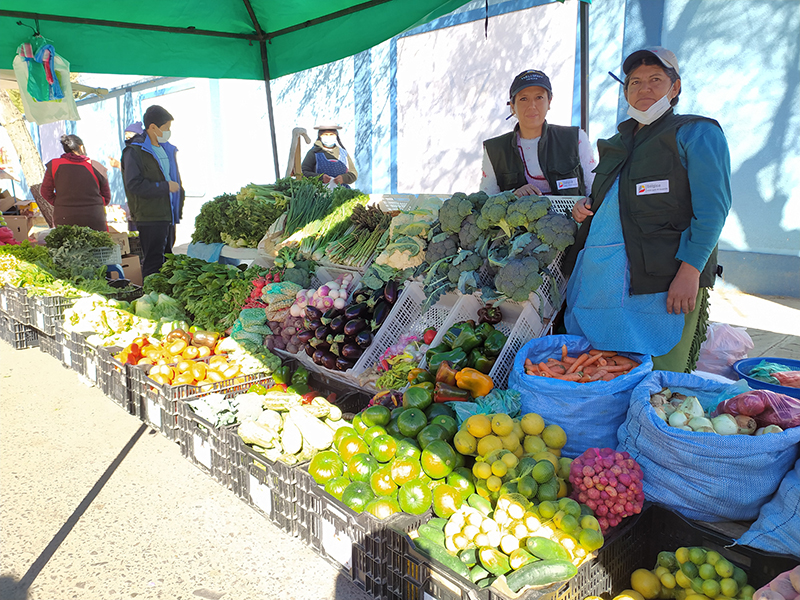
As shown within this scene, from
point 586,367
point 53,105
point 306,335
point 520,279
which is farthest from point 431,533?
point 53,105

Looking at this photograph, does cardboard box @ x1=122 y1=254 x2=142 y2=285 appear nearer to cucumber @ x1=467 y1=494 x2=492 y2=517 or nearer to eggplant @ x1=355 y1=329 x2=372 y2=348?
eggplant @ x1=355 y1=329 x2=372 y2=348

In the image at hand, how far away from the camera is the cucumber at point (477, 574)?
1.98 meters

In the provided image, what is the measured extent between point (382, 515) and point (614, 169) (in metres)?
1.91

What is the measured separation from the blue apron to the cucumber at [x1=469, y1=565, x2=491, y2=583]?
132 centimetres

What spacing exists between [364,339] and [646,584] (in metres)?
2.18

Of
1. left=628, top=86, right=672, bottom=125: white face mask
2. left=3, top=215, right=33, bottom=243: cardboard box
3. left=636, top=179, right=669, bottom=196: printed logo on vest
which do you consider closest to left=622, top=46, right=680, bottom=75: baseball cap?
left=628, top=86, right=672, bottom=125: white face mask

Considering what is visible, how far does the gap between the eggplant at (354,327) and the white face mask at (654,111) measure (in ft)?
6.65

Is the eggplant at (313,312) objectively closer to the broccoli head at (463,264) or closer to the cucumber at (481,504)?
the broccoli head at (463,264)

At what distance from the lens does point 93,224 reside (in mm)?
7270

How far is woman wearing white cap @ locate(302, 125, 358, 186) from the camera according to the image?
7.11 metres

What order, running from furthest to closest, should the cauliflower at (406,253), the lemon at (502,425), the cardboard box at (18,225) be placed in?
1. the cardboard box at (18,225)
2. the cauliflower at (406,253)
3. the lemon at (502,425)

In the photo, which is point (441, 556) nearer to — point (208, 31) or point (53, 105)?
point (208, 31)

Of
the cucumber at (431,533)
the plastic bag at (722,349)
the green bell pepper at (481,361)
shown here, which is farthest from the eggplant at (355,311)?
the plastic bag at (722,349)

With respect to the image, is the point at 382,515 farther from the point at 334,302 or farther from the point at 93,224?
the point at 93,224
